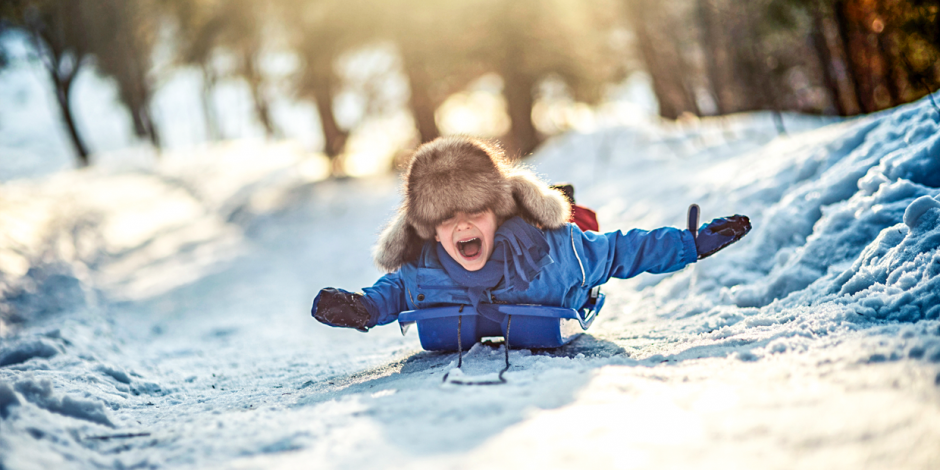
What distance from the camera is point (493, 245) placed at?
284 centimetres

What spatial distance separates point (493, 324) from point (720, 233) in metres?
1.16

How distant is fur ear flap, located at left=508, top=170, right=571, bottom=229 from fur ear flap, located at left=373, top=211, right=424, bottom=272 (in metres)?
0.56

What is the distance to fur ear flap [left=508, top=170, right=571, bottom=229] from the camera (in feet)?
9.29

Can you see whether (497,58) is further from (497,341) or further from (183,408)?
(183,408)

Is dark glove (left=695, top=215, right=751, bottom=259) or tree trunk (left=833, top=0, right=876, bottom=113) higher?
tree trunk (left=833, top=0, right=876, bottom=113)

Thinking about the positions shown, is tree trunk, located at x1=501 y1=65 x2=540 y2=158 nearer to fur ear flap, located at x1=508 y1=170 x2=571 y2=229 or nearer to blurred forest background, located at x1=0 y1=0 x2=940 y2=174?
blurred forest background, located at x1=0 y1=0 x2=940 y2=174

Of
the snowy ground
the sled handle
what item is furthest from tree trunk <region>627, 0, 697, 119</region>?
the sled handle

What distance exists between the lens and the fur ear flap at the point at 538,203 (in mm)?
2830

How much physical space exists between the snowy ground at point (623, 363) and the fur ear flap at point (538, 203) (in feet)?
2.06

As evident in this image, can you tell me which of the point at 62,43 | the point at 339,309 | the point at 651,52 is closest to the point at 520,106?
the point at 651,52

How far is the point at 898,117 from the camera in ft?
11.6

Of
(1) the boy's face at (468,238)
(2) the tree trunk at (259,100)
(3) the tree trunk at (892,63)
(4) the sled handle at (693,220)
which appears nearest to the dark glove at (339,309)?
(1) the boy's face at (468,238)

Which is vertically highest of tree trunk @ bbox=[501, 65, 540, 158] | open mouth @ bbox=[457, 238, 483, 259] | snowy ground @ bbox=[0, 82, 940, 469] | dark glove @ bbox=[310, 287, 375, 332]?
tree trunk @ bbox=[501, 65, 540, 158]

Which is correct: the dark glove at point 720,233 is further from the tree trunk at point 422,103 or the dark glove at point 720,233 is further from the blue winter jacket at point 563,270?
the tree trunk at point 422,103
